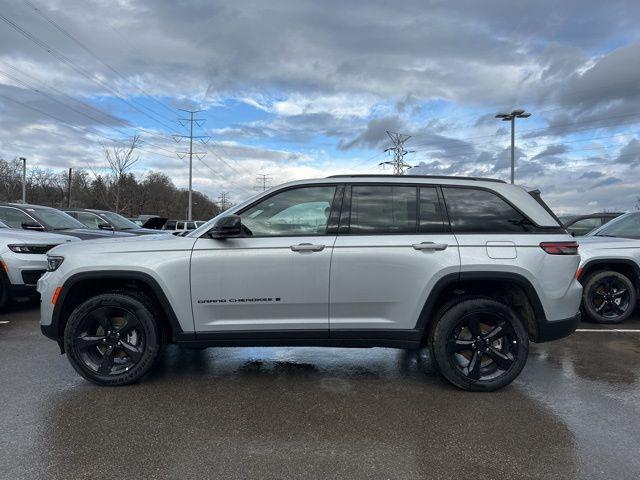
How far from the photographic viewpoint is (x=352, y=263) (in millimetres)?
4027

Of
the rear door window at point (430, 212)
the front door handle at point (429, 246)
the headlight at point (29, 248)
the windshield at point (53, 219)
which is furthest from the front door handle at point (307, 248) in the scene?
the windshield at point (53, 219)

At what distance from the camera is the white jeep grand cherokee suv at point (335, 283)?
4.03 meters

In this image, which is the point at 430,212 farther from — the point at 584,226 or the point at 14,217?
the point at 584,226

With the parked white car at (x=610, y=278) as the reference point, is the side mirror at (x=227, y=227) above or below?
above

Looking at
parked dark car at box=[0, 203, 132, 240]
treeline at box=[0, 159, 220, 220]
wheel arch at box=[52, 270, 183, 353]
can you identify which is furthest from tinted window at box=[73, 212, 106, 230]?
treeline at box=[0, 159, 220, 220]

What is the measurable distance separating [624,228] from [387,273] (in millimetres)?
5586

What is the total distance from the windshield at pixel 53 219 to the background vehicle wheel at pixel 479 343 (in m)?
8.31

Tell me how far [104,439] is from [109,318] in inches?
46.3

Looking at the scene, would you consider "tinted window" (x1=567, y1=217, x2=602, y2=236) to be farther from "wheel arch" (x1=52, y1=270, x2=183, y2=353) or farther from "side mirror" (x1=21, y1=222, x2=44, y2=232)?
"side mirror" (x1=21, y1=222, x2=44, y2=232)

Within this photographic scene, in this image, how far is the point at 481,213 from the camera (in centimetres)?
423

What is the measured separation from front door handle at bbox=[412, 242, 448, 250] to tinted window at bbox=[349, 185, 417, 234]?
0.16 m

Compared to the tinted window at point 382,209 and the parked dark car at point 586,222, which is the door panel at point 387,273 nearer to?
the tinted window at point 382,209

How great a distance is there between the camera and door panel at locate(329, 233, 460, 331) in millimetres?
4027

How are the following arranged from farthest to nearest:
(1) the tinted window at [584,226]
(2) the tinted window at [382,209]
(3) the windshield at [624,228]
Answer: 1. (1) the tinted window at [584,226]
2. (3) the windshield at [624,228]
3. (2) the tinted window at [382,209]
